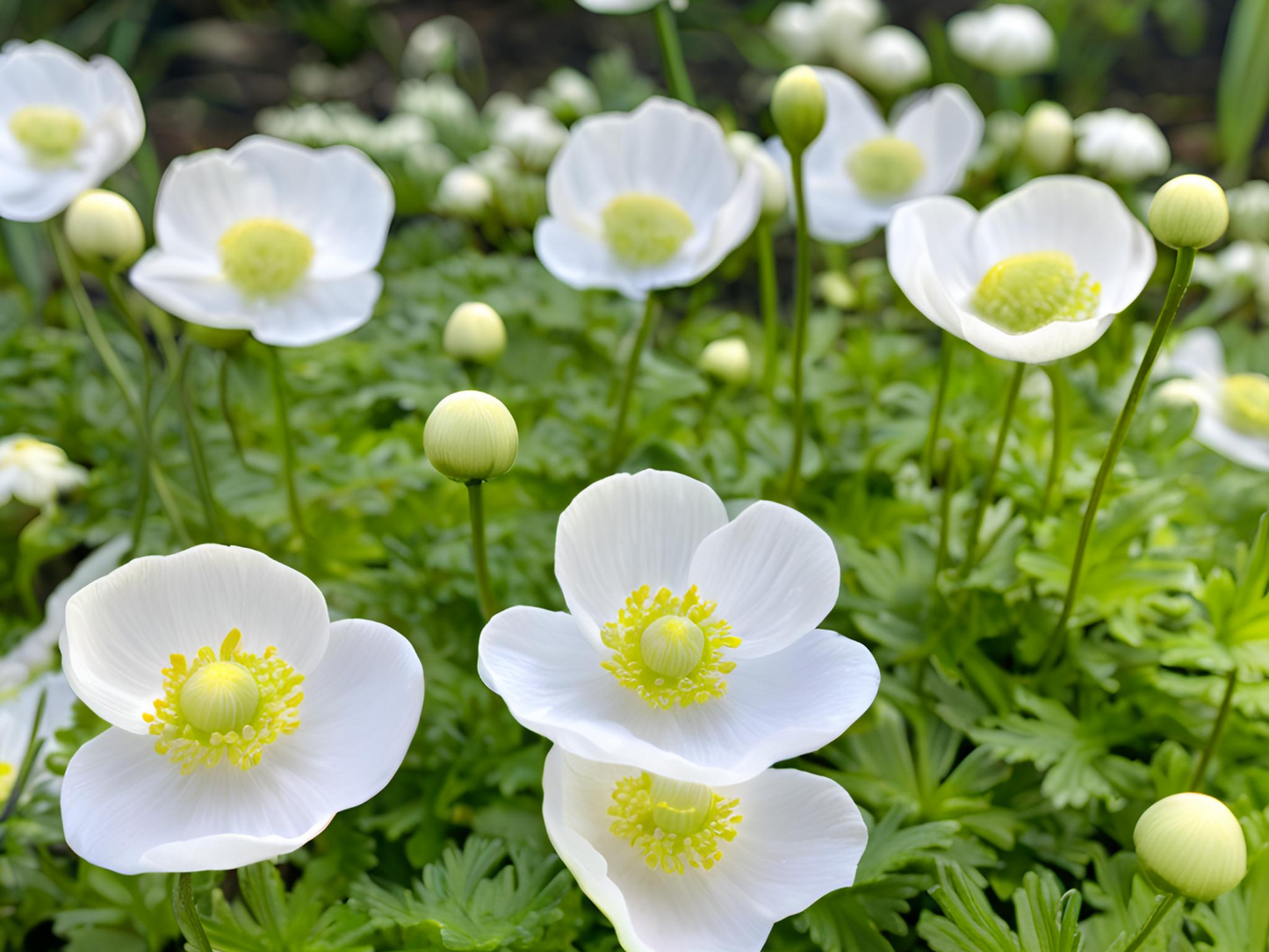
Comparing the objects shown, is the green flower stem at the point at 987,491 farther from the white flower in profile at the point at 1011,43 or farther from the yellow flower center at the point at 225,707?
the white flower in profile at the point at 1011,43

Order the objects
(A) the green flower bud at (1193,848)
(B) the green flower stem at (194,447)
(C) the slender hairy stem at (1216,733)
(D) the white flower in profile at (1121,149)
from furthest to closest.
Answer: (D) the white flower in profile at (1121,149) → (B) the green flower stem at (194,447) → (C) the slender hairy stem at (1216,733) → (A) the green flower bud at (1193,848)

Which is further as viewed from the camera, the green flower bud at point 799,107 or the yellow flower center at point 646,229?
the yellow flower center at point 646,229

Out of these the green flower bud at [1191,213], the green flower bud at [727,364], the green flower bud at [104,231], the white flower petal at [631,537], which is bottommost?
the green flower bud at [727,364]

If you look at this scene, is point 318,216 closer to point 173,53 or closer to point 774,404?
point 774,404

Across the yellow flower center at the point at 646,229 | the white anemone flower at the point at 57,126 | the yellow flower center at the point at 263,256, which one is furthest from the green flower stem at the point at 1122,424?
the white anemone flower at the point at 57,126

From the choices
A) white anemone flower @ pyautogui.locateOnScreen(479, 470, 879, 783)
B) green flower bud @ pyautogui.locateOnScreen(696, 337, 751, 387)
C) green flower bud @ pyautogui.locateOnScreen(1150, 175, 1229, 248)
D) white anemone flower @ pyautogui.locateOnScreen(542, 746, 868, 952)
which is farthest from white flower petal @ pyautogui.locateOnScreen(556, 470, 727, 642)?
green flower bud @ pyautogui.locateOnScreen(696, 337, 751, 387)

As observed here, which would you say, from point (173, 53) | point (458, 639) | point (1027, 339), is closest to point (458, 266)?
point (458, 639)

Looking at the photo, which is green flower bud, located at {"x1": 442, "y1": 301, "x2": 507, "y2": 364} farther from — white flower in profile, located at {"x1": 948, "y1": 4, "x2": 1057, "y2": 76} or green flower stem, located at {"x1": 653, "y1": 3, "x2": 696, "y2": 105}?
white flower in profile, located at {"x1": 948, "y1": 4, "x2": 1057, "y2": 76}

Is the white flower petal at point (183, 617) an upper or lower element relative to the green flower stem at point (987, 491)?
upper
